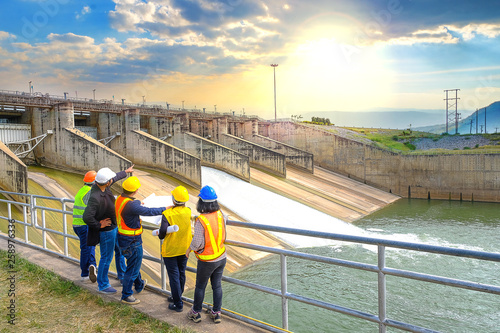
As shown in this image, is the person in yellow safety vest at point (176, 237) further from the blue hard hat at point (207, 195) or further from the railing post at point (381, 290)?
the railing post at point (381, 290)

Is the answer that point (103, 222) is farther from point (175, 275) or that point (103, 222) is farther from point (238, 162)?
point (238, 162)

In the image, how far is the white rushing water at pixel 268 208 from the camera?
20031 millimetres

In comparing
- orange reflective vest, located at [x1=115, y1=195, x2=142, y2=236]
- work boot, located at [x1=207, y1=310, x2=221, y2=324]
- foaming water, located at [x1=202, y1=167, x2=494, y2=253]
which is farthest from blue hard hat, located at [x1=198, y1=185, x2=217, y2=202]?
foaming water, located at [x1=202, y1=167, x2=494, y2=253]

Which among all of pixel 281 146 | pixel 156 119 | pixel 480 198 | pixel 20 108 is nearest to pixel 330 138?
pixel 281 146

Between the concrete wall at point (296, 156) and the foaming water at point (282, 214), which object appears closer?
the foaming water at point (282, 214)

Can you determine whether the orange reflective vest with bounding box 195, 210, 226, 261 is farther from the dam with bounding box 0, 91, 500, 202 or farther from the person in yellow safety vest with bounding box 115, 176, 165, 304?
the dam with bounding box 0, 91, 500, 202

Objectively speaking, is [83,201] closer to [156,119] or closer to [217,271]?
[217,271]

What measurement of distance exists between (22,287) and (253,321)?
3.39 meters

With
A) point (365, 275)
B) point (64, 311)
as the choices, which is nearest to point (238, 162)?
point (365, 275)

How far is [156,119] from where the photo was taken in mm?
27812

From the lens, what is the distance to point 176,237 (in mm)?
4238

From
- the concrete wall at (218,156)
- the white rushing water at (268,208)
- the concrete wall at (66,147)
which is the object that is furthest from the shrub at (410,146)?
the concrete wall at (66,147)

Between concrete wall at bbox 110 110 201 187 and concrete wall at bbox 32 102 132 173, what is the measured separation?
377 centimetres

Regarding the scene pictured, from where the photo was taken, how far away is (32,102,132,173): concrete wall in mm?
18562
